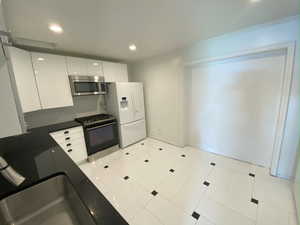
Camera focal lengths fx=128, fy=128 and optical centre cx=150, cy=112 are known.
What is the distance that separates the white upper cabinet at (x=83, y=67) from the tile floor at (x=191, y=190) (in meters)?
1.97

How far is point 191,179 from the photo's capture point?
7.11ft

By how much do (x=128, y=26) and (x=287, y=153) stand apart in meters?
3.00

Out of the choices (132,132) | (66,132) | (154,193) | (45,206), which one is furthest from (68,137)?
(154,193)

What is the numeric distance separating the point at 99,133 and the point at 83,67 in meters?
1.48

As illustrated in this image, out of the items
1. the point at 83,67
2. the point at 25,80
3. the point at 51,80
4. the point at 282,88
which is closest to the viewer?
the point at 282,88

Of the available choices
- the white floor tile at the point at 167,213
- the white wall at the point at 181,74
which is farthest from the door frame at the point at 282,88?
the white floor tile at the point at 167,213

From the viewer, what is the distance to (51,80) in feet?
7.80

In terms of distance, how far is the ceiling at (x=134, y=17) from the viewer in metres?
1.28

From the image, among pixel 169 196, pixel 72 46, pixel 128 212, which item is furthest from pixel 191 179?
pixel 72 46

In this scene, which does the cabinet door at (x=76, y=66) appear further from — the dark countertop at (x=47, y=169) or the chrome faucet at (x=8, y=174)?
the chrome faucet at (x=8, y=174)

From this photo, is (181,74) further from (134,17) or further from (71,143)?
(71,143)

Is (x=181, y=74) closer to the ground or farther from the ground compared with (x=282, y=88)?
farther from the ground

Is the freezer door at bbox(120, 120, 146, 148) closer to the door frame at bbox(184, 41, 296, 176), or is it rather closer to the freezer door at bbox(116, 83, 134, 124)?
the freezer door at bbox(116, 83, 134, 124)

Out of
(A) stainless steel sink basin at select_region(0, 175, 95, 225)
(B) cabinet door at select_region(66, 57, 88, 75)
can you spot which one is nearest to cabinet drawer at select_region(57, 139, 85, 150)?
(B) cabinet door at select_region(66, 57, 88, 75)
